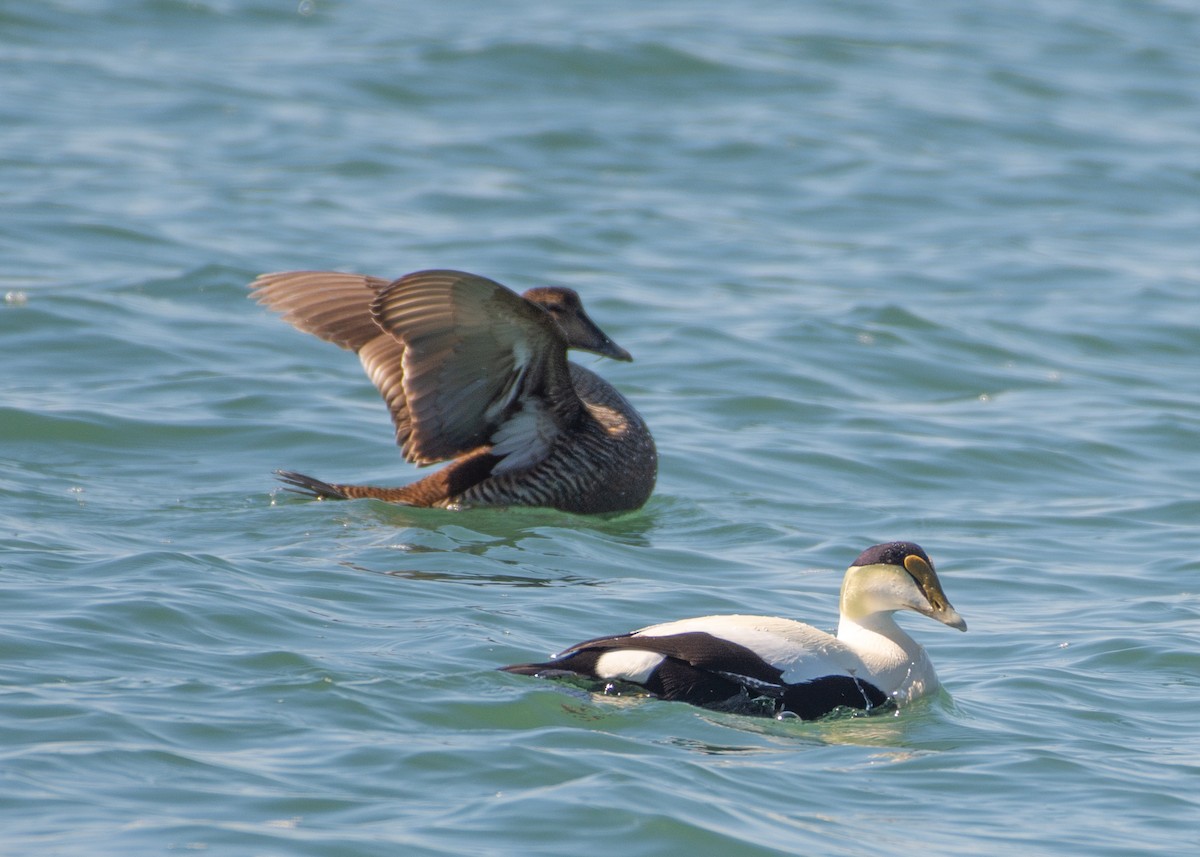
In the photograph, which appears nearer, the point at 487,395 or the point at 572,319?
the point at 487,395

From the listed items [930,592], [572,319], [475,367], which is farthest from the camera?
[572,319]

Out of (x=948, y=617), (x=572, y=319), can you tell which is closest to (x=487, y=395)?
(x=572, y=319)

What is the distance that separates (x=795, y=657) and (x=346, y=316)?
11.4ft

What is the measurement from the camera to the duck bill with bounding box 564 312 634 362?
7645 millimetres

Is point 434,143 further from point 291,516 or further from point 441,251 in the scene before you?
point 291,516

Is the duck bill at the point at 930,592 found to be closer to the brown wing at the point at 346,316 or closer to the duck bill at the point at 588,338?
the duck bill at the point at 588,338

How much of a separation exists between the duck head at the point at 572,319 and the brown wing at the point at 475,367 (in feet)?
0.75

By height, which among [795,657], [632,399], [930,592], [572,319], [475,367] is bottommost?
[632,399]

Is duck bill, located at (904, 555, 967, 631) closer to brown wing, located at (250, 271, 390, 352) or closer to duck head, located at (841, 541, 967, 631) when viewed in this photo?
duck head, located at (841, 541, 967, 631)

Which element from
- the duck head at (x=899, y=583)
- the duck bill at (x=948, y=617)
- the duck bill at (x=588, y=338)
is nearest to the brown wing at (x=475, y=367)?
the duck bill at (x=588, y=338)

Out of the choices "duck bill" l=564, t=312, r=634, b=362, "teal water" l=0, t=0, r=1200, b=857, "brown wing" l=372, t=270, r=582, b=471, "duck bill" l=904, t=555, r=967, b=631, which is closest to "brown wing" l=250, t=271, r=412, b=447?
"brown wing" l=372, t=270, r=582, b=471

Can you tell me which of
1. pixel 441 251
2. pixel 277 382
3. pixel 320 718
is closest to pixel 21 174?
pixel 441 251

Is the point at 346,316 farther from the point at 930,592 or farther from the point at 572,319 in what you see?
the point at 930,592

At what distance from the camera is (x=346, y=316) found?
7.87 m
